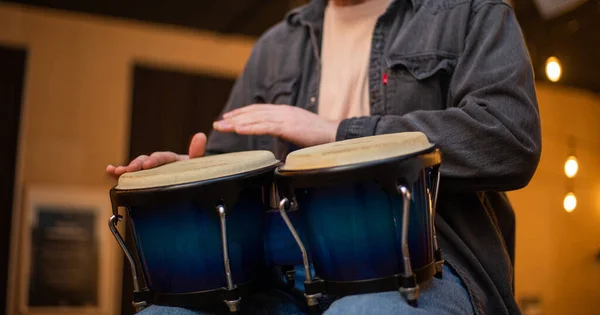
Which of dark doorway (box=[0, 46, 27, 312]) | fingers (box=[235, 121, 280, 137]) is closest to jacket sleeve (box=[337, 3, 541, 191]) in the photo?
fingers (box=[235, 121, 280, 137])

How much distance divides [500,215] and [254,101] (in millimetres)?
710

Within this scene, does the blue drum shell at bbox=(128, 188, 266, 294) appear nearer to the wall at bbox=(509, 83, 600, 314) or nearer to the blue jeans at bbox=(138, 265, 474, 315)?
the blue jeans at bbox=(138, 265, 474, 315)

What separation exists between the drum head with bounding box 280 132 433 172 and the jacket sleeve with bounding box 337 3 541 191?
0.59ft

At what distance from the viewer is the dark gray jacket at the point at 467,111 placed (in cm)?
104

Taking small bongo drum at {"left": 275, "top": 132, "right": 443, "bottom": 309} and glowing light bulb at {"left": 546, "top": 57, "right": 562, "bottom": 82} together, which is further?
glowing light bulb at {"left": 546, "top": 57, "right": 562, "bottom": 82}

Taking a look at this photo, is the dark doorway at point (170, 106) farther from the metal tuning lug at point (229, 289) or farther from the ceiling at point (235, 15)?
the metal tuning lug at point (229, 289)

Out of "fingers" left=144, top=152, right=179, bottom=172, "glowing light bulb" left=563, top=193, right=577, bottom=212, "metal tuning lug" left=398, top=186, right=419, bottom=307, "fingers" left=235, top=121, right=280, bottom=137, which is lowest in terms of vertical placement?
"metal tuning lug" left=398, top=186, right=419, bottom=307

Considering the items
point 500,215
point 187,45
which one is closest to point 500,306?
point 500,215

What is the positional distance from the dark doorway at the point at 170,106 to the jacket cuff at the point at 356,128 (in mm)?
3607

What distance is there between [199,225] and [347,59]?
679 mm

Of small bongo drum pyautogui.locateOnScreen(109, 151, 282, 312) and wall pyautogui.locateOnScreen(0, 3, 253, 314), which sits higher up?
wall pyautogui.locateOnScreen(0, 3, 253, 314)

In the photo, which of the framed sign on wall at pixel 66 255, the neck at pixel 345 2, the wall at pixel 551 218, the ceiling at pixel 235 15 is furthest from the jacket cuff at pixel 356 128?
the wall at pixel 551 218

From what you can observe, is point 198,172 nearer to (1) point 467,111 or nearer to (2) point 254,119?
(2) point 254,119

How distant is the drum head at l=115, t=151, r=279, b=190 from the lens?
0.93 metres
